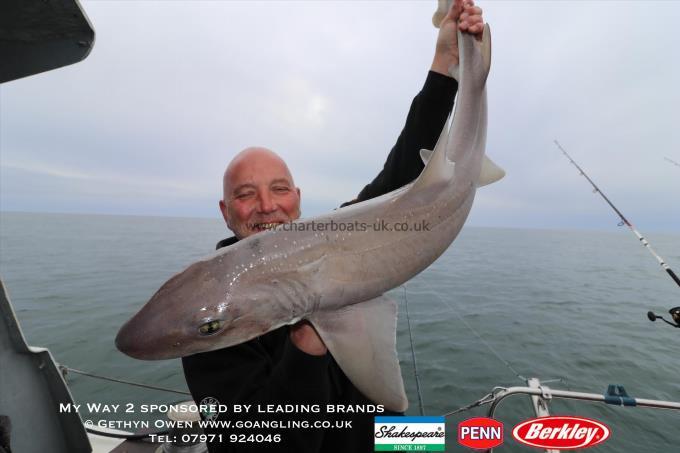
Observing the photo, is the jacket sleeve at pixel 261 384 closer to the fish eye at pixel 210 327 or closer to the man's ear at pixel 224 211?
the fish eye at pixel 210 327

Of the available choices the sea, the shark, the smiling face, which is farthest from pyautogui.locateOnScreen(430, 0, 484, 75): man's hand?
the sea

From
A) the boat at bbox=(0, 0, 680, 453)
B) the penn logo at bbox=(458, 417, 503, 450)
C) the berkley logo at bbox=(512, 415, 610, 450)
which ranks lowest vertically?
the penn logo at bbox=(458, 417, 503, 450)

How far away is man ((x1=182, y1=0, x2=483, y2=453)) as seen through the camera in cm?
181

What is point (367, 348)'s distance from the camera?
188 centimetres

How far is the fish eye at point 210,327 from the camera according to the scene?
1521mm

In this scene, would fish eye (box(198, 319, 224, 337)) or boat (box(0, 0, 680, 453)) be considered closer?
fish eye (box(198, 319, 224, 337))

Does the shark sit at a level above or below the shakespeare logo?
above

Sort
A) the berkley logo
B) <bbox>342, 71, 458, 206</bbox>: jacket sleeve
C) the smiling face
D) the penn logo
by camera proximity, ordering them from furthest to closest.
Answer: the penn logo, the berkley logo, <bbox>342, 71, 458, 206</bbox>: jacket sleeve, the smiling face

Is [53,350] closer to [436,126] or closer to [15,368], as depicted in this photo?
[15,368]

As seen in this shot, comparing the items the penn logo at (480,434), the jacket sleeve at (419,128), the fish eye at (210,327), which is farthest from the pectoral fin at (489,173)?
the penn logo at (480,434)

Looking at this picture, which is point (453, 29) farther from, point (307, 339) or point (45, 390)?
point (45, 390)

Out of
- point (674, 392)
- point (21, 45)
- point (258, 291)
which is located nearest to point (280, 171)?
point (258, 291)

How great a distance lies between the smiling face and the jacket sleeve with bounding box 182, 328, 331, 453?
0.80 metres

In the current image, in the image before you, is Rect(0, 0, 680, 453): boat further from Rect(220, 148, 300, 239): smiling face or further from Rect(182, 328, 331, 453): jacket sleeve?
Rect(182, 328, 331, 453): jacket sleeve
